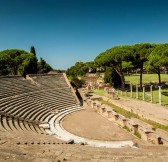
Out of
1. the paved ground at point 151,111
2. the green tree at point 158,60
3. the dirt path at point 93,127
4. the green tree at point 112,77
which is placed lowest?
the dirt path at point 93,127

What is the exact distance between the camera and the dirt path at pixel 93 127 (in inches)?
695

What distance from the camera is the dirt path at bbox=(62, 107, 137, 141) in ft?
57.9

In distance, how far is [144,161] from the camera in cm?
823

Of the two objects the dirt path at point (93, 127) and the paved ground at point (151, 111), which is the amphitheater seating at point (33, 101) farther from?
the paved ground at point (151, 111)

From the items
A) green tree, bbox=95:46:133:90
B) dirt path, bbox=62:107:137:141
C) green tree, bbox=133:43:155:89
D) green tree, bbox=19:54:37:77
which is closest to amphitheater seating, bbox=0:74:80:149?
dirt path, bbox=62:107:137:141

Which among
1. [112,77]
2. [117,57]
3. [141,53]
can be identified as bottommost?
[112,77]

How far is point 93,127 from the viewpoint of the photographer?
795 inches

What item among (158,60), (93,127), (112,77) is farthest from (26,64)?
(93,127)

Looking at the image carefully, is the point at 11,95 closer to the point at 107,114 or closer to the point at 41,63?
the point at 107,114

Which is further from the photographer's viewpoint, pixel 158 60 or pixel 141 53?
pixel 141 53

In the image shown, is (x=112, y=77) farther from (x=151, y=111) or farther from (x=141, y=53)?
(x=151, y=111)

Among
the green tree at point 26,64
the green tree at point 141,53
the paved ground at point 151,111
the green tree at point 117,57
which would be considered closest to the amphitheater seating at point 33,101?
the paved ground at point 151,111

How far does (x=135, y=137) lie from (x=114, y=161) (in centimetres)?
964

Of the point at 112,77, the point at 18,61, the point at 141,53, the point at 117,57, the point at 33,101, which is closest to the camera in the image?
the point at 33,101
